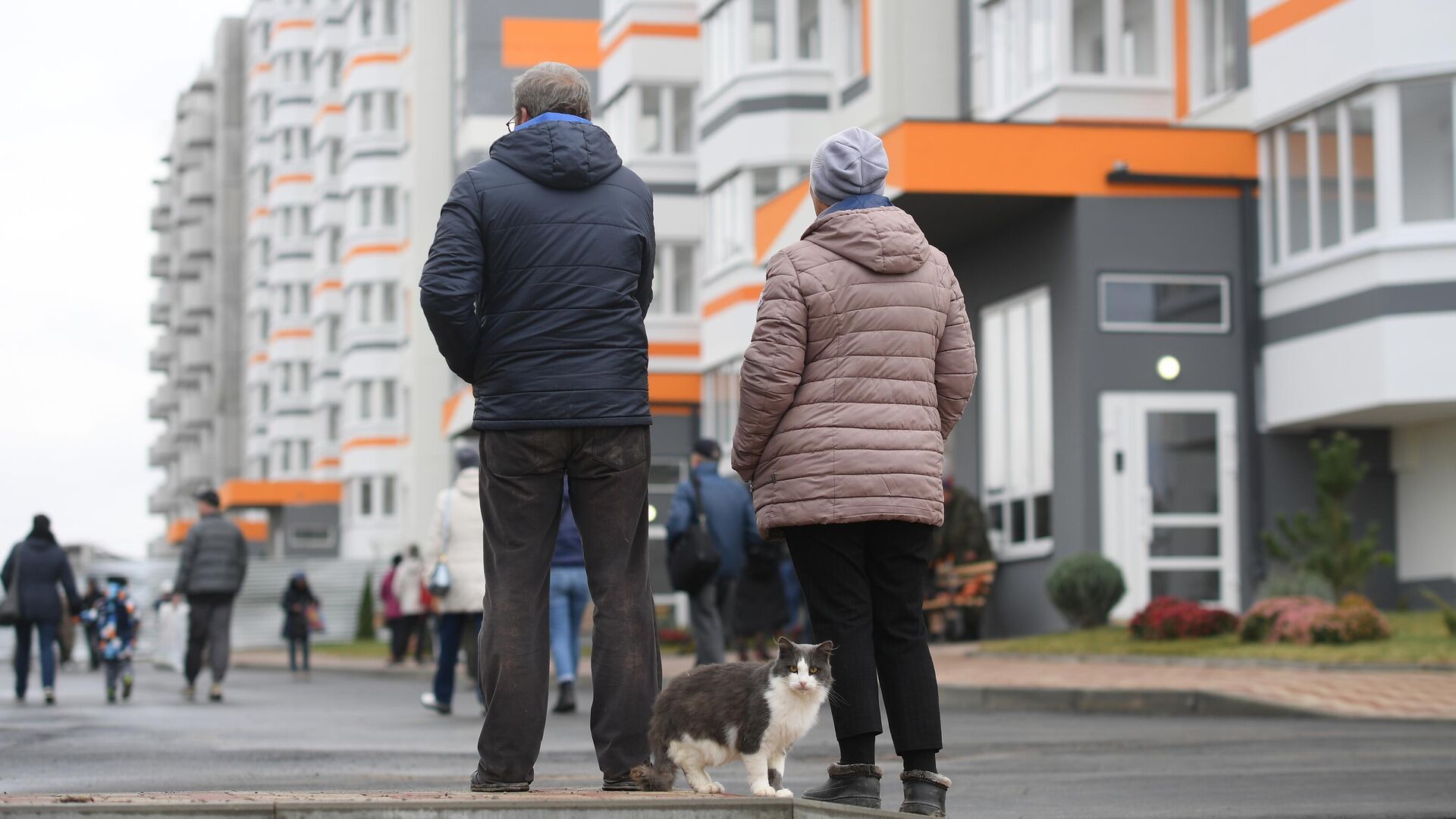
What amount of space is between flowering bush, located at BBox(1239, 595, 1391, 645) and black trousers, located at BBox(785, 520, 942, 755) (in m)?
13.5

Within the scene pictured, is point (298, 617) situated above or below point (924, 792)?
below

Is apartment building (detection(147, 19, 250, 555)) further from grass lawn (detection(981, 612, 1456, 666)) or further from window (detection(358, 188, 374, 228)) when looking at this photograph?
grass lawn (detection(981, 612, 1456, 666))

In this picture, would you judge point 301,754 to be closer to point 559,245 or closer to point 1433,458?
point 559,245

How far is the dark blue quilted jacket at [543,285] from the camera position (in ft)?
22.9

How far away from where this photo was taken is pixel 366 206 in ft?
244

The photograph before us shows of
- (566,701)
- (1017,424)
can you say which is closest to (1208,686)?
(566,701)

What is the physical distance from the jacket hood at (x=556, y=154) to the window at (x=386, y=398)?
6810cm

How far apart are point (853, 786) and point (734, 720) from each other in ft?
1.40

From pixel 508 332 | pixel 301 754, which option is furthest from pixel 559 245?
pixel 301 754

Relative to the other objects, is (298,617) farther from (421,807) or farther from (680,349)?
(421,807)

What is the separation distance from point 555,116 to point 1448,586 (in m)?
19.8

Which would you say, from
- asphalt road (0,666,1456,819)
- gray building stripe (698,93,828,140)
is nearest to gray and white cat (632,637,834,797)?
asphalt road (0,666,1456,819)

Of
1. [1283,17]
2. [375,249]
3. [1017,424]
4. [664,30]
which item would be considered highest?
[664,30]

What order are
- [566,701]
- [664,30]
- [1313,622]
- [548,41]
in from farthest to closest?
1. [548,41]
2. [664,30]
3. [1313,622]
4. [566,701]
